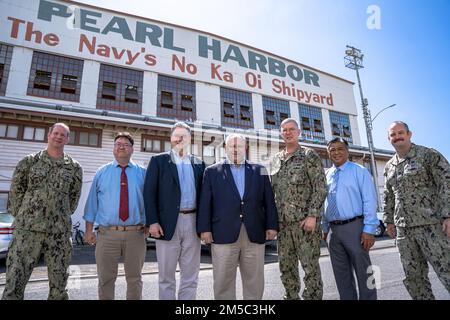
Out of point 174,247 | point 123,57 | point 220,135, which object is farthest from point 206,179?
point 123,57

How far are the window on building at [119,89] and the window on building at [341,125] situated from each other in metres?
17.5

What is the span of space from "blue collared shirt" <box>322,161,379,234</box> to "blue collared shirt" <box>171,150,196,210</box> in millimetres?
1853

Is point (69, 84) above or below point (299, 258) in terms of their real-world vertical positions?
above

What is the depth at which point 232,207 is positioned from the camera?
315 cm

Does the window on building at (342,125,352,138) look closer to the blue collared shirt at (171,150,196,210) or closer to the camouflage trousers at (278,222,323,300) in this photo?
the camouflage trousers at (278,222,323,300)

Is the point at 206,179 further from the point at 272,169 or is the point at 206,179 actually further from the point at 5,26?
the point at 5,26

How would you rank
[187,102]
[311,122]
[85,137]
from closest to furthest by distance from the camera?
[85,137] → [187,102] → [311,122]

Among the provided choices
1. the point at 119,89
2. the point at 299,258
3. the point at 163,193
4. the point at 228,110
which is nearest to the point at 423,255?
the point at 299,258

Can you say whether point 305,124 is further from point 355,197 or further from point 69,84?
point 355,197

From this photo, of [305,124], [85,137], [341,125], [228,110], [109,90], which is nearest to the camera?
[85,137]

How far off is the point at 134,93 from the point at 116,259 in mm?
16193

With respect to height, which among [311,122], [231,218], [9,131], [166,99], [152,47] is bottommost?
[231,218]

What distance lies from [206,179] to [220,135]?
1399 cm

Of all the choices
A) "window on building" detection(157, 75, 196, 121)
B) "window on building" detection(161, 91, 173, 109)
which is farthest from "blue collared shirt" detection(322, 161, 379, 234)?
"window on building" detection(161, 91, 173, 109)
